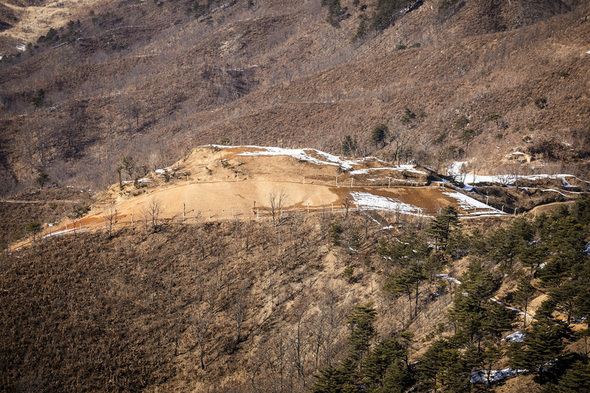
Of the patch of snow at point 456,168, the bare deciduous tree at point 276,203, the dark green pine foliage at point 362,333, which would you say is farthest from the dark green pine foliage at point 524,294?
the patch of snow at point 456,168

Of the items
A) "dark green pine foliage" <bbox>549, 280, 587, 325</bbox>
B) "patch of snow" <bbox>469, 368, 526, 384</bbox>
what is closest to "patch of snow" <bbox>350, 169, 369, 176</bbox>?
"dark green pine foliage" <bbox>549, 280, 587, 325</bbox>

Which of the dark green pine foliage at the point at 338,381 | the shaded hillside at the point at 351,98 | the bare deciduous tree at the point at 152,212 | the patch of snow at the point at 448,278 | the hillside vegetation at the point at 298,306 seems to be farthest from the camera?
the shaded hillside at the point at 351,98

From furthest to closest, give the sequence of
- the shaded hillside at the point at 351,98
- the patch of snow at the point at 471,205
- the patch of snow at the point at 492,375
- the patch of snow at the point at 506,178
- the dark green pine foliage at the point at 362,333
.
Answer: the shaded hillside at the point at 351,98, the patch of snow at the point at 506,178, the patch of snow at the point at 471,205, the dark green pine foliage at the point at 362,333, the patch of snow at the point at 492,375

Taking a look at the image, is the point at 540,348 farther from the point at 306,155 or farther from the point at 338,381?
the point at 306,155

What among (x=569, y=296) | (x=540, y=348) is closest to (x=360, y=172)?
(x=569, y=296)

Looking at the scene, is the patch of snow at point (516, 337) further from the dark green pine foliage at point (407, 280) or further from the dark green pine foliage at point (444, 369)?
the dark green pine foliage at point (407, 280)
